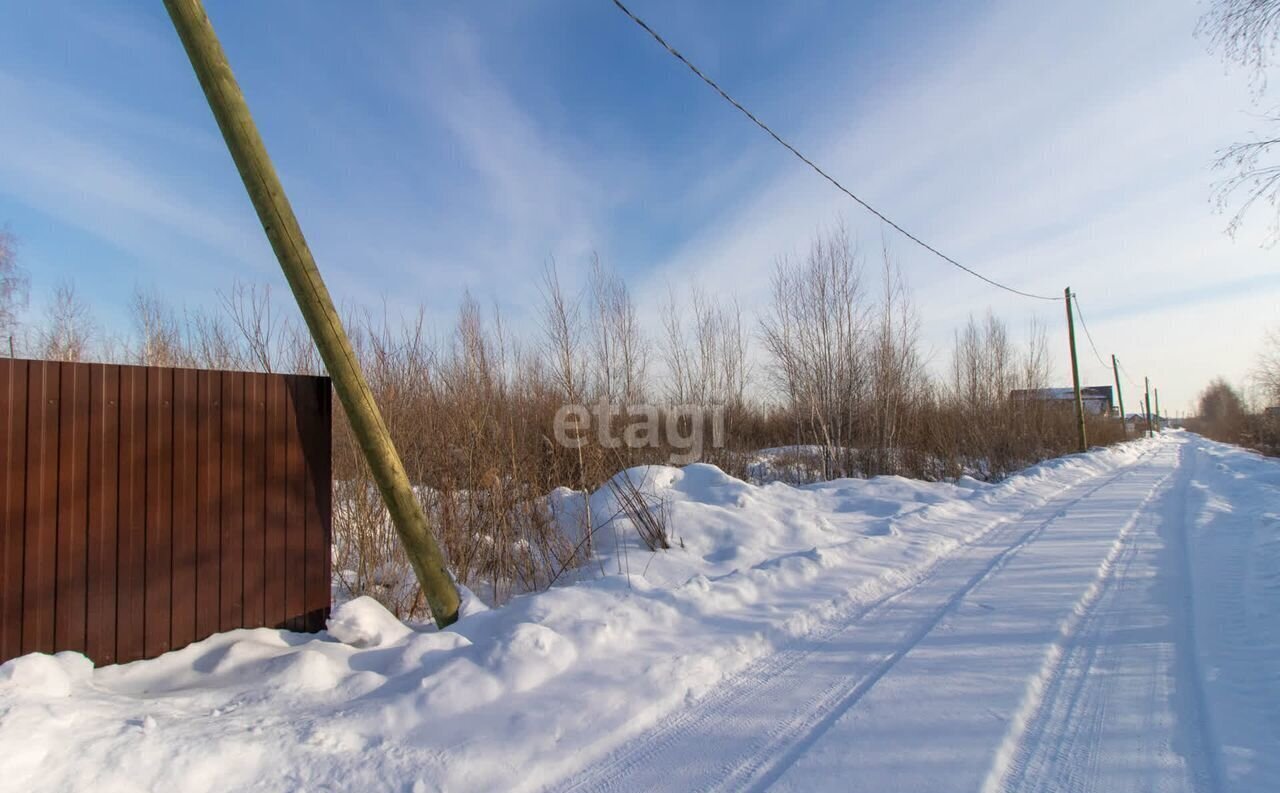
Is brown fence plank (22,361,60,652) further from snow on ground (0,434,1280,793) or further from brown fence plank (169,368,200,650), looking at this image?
brown fence plank (169,368,200,650)

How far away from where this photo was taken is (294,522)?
12.9 feet

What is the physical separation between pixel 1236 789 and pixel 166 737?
4.20 metres

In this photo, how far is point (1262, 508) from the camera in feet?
28.7

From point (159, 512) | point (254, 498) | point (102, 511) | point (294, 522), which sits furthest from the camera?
point (294, 522)

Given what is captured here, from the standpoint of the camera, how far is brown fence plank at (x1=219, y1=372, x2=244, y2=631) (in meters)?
→ 3.56

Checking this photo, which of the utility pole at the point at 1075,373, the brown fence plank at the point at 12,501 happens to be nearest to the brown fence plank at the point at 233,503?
the brown fence plank at the point at 12,501

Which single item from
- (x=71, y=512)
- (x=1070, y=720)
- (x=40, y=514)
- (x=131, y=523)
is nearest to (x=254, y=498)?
(x=131, y=523)

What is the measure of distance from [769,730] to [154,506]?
352 centimetres

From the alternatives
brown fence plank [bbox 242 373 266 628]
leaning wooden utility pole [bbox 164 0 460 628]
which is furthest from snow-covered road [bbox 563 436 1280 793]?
brown fence plank [bbox 242 373 266 628]

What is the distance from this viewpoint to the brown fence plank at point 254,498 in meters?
3.67

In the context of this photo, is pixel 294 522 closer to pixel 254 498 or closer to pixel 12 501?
Answer: pixel 254 498

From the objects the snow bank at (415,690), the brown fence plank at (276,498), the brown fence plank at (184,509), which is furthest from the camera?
the brown fence plank at (276,498)

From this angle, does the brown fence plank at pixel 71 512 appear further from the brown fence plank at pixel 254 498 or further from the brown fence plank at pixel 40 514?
the brown fence plank at pixel 254 498

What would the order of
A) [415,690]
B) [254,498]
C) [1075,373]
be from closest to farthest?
1. [415,690]
2. [254,498]
3. [1075,373]
